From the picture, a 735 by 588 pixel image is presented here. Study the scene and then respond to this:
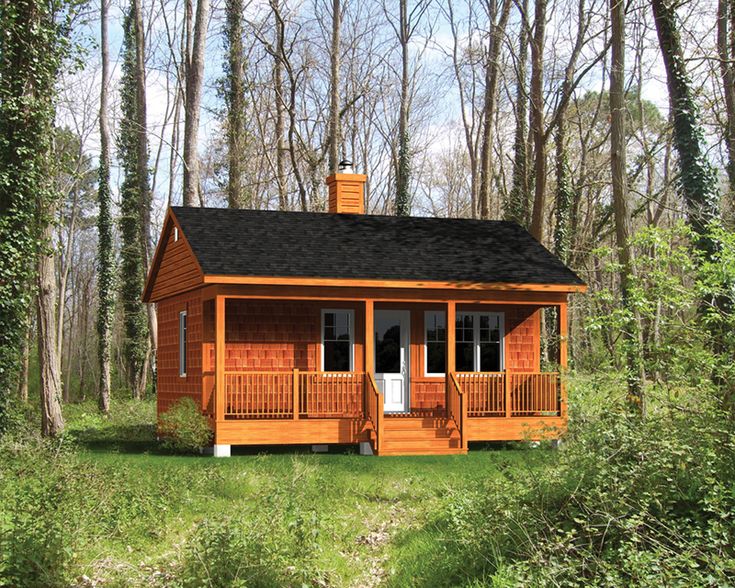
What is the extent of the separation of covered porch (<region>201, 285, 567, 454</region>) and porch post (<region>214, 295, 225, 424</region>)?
0.02 metres

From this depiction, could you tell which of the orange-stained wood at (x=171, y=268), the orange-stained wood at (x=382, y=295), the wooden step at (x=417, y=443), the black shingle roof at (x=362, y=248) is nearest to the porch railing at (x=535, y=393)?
the orange-stained wood at (x=382, y=295)

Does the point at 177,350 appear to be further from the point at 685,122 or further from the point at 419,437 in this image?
the point at 685,122

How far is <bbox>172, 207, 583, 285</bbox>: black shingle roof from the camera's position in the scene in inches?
730

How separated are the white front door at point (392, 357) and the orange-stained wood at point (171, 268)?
3.97 meters

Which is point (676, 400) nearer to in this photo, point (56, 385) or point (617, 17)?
point (617, 17)

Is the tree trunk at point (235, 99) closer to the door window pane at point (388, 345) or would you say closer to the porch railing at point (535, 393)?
the door window pane at point (388, 345)

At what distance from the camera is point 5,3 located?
54.9 feet

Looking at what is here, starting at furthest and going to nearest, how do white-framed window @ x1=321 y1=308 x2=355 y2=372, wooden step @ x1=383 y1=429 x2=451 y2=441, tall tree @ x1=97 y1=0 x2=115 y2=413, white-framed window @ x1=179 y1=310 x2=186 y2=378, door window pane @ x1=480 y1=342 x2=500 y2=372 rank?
1. tall tree @ x1=97 y1=0 x2=115 y2=413
2. white-framed window @ x1=179 y1=310 x2=186 y2=378
3. door window pane @ x1=480 y1=342 x2=500 y2=372
4. white-framed window @ x1=321 y1=308 x2=355 y2=372
5. wooden step @ x1=383 y1=429 x2=451 y2=441

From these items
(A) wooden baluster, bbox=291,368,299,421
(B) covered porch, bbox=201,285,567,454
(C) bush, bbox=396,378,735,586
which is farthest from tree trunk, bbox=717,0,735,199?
(C) bush, bbox=396,378,735,586

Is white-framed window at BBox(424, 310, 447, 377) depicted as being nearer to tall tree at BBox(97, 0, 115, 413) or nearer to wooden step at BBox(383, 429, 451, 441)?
wooden step at BBox(383, 429, 451, 441)

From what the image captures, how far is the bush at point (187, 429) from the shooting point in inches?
693

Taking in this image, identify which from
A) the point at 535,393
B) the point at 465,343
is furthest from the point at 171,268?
the point at 535,393


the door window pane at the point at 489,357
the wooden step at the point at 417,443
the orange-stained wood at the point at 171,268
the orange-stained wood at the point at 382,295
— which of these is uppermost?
the orange-stained wood at the point at 171,268

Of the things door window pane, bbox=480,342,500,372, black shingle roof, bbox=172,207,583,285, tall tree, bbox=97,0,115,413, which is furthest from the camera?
tall tree, bbox=97,0,115,413
